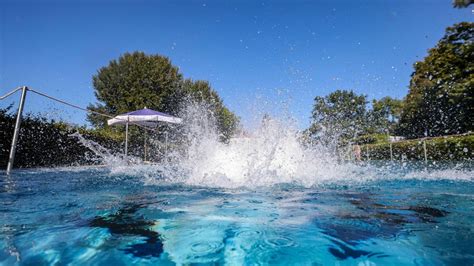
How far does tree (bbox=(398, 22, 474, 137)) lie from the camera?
17.3m

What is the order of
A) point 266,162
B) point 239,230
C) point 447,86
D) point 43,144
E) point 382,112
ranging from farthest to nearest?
point 382,112 < point 447,86 < point 43,144 < point 266,162 < point 239,230

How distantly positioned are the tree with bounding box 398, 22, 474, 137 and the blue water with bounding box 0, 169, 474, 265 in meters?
17.6

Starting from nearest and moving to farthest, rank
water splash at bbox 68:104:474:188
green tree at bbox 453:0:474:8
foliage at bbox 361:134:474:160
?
water splash at bbox 68:104:474:188 < foliage at bbox 361:134:474:160 < green tree at bbox 453:0:474:8

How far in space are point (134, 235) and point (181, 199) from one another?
4.49ft

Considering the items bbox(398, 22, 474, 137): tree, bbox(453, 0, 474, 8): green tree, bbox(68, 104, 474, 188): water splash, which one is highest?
bbox(453, 0, 474, 8): green tree

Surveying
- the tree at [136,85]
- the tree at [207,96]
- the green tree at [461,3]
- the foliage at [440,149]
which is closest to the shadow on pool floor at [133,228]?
the foliage at [440,149]

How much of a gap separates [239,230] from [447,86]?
71.4 feet

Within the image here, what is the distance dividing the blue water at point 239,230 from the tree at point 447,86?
17.6 meters

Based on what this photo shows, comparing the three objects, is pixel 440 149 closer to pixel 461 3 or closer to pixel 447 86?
pixel 461 3

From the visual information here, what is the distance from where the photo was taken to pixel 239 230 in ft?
6.55

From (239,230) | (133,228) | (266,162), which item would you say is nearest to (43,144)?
(266,162)

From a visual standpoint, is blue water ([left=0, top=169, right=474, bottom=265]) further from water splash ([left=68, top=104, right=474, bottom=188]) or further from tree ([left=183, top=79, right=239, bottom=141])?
tree ([left=183, top=79, right=239, bottom=141])

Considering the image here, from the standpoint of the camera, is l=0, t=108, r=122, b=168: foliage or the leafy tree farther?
the leafy tree

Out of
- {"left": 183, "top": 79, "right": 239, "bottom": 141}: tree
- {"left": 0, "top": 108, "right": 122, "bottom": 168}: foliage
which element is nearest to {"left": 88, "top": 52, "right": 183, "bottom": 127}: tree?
{"left": 183, "top": 79, "right": 239, "bottom": 141}: tree
